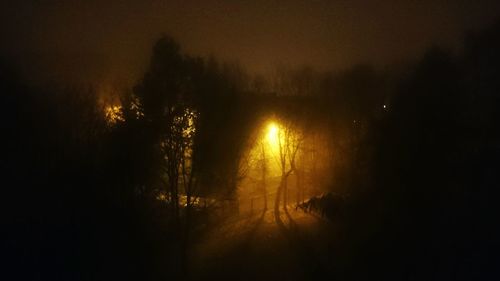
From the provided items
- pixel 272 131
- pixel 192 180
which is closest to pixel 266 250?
pixel 192 180

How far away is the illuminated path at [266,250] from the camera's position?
60.2 feet

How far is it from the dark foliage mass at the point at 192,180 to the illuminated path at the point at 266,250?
0.80 meters

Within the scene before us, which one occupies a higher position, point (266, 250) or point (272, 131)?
point (272, 131)

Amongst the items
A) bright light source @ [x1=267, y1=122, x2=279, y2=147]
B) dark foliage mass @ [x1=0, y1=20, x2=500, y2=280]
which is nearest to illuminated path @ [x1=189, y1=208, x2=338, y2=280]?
dark foliage mass @ [x1=0, y1=20, x2=500, y2=280]

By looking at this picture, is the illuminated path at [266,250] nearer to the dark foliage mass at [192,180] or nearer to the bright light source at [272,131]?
the dark foliage mass at [192,180]

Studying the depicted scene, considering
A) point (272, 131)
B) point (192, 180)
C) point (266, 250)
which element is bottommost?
point (266, 250)

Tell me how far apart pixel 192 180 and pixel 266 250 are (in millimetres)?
5079

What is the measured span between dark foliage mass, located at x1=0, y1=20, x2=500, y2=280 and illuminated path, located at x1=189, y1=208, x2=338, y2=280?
0.80 metres

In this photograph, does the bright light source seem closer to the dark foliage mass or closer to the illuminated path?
the dark foliage mass

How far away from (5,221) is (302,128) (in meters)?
19.1

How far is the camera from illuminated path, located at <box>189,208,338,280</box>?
1836 centimetres

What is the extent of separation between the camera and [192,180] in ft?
59.7

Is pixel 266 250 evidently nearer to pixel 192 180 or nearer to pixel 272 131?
pixel 192 180

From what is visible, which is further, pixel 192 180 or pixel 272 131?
pixel 272 131
